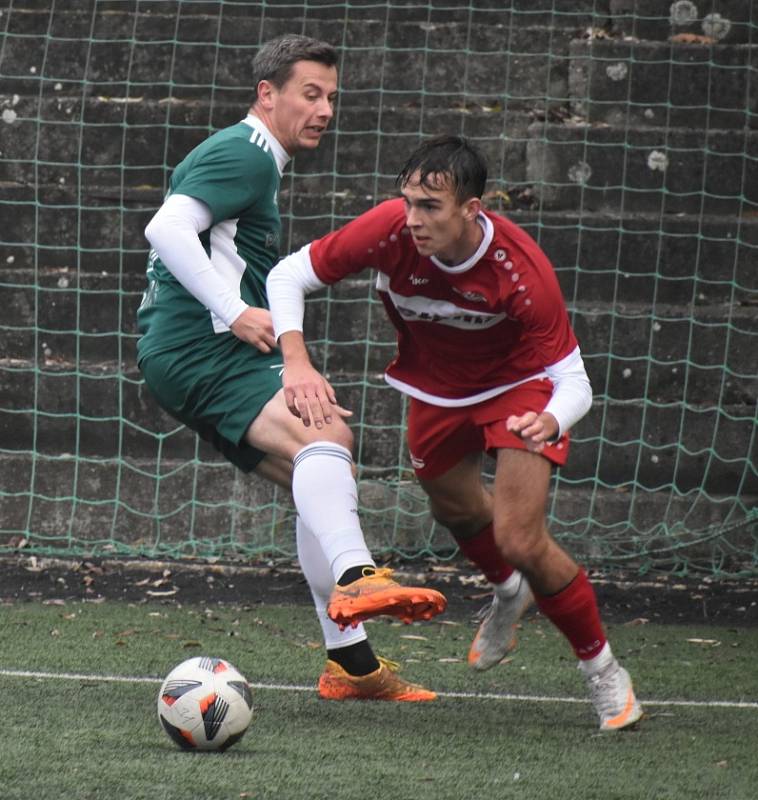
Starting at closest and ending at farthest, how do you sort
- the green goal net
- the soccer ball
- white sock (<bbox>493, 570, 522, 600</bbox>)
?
the soccer ball, white sock (<bbox>493, 570, 522, 600</bbox>), the green goal net

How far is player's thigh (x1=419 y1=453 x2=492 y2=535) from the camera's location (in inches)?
182

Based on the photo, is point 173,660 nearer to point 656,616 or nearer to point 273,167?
point 273,167

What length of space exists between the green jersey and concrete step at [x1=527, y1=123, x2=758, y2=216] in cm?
326

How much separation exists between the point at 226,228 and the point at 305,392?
28.6 inches

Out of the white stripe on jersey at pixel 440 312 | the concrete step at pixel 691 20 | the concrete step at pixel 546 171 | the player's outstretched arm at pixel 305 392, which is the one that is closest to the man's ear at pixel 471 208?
the white stripe on jersey at pixel 440 312

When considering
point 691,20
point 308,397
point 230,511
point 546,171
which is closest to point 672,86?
point 691,20

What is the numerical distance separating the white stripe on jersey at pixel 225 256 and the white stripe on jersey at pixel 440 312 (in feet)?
→ 1.46

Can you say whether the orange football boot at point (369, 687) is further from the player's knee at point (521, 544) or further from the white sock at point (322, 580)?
the player's knee at point (521, 544)

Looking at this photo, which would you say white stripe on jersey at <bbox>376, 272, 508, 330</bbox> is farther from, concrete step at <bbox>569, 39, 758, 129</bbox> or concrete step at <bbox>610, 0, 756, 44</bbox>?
concrete step at <bbox>610, 0, 756, 44</bbox>

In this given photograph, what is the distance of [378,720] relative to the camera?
410 cm

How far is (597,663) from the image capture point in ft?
13.5

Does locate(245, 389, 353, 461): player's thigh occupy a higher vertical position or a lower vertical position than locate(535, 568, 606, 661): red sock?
higher

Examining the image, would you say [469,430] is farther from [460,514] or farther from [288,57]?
[288,57]

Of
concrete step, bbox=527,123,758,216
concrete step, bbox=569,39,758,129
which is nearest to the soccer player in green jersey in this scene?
concrete step, bbox=527,123,758,216
